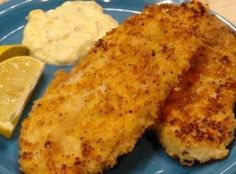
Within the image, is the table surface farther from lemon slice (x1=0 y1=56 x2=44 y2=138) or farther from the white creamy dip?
lemon slice (x1=0 y1=56 x2=44 y2=138)

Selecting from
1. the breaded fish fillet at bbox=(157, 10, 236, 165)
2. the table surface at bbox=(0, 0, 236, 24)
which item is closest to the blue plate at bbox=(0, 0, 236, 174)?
the breaded fish fillet at bbox=(157, 10, 236, 165)

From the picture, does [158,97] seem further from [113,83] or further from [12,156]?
[12,156]

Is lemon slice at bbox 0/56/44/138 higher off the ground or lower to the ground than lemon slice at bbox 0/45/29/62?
lower

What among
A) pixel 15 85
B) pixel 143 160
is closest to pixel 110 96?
pixel 143 160

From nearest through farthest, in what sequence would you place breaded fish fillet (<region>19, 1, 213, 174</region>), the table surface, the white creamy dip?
breaded fish fillet (<region>19, 1, 213, 174</region>) < the white creamy dip < the table surface

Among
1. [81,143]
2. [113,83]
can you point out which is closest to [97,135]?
[81,143]

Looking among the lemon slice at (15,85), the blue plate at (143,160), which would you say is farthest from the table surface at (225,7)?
the lemon slice at (15,85)
